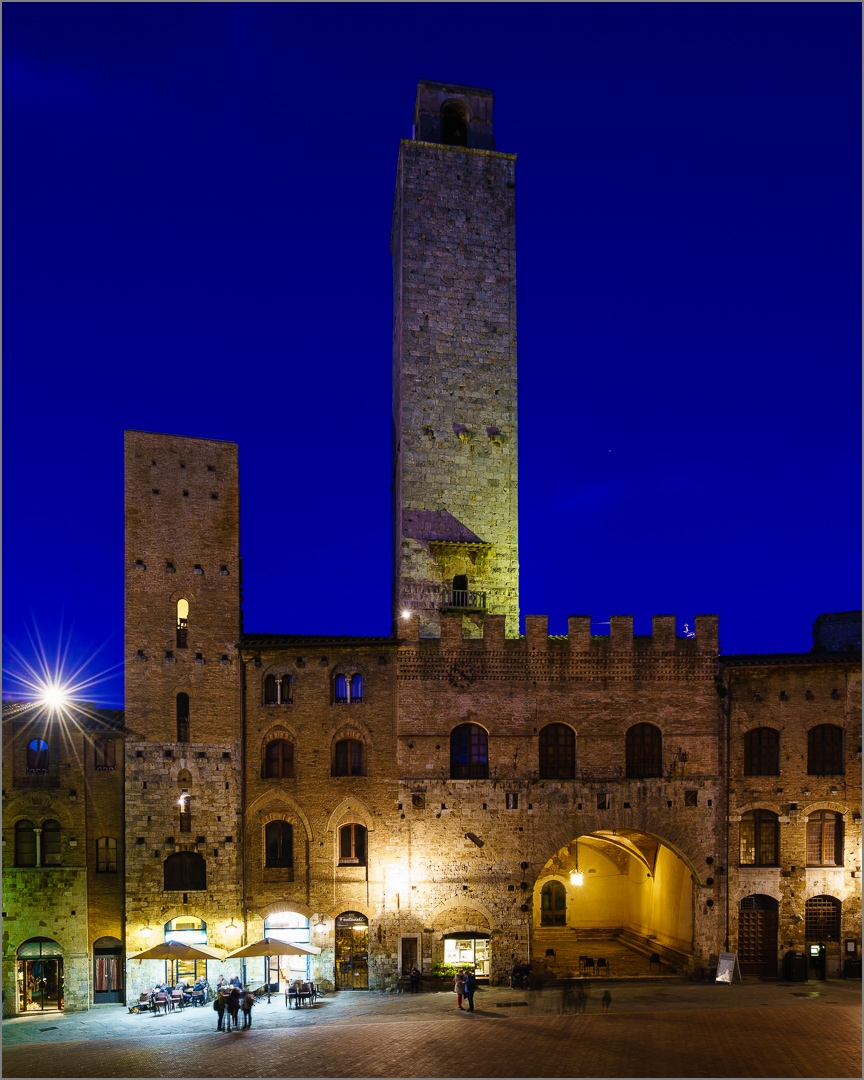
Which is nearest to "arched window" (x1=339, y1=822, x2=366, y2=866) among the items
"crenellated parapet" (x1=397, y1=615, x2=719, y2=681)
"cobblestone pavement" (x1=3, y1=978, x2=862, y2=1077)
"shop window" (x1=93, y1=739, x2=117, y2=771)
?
"cobblestone pavement" (x1=3, y1=978, x2=862, y2=1077)

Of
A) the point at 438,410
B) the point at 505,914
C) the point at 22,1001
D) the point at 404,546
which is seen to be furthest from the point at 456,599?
the point at 22,1001

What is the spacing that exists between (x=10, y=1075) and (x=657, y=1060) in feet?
52.0

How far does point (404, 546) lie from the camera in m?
32.0

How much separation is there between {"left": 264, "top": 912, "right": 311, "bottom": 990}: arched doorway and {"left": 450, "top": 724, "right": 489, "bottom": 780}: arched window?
22.7ft

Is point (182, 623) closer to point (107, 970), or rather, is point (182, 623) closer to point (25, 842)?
point (25, 842)

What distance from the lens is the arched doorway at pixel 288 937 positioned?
2708 cm

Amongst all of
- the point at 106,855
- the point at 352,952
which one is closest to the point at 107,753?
the point at 106,855

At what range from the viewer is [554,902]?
3859cm

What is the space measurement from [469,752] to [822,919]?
43.4ft

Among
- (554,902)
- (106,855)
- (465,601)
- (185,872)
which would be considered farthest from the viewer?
(554,902)

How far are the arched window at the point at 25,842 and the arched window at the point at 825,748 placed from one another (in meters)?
26.0

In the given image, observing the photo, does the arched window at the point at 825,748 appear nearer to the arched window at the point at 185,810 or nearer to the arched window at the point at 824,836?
the arched window at the point at 824,836

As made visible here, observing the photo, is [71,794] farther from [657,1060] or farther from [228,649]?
[657,1060]

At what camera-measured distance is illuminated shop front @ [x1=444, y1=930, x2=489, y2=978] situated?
90.8 ft
